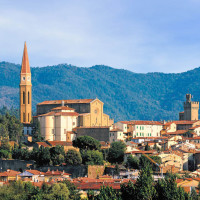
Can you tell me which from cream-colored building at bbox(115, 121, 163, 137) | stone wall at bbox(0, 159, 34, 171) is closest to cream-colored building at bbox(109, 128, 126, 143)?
cream-colored building at bbox(115, 121, 163, 137)

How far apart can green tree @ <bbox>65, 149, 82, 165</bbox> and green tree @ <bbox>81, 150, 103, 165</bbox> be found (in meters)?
0.68

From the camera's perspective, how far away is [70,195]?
5053 cm

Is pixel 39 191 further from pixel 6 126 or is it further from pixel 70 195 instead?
pixel 6 126

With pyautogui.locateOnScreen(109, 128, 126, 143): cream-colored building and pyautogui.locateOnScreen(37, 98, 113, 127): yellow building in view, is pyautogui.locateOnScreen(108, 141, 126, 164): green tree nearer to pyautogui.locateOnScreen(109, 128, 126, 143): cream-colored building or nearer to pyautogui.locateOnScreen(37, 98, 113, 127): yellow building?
pyautogui.locateOnScreen(109, 128, 126, 143): cream-colored building

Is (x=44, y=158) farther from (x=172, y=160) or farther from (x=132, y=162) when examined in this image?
(x=172, y=160)

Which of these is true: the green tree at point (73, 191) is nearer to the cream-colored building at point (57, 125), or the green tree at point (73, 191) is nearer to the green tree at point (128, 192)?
the green tree at point (128, 192)

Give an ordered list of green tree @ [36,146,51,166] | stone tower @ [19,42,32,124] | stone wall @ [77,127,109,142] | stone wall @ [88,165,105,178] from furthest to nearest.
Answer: stone tower @ [19,42,32,124], stone wall @ [77,127,109,142], green tree @ [36,146,51,166], stone wall @ [88,165,105,178]

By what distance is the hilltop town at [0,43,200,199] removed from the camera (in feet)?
206

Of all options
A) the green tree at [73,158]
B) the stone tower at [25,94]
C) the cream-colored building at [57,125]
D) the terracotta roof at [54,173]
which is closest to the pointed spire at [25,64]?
the stone tower at [25,94]

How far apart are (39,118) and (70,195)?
144 feet

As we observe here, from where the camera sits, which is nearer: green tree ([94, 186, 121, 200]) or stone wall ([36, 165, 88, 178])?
green tree ([94, 186, 121, 200])

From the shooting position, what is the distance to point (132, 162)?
69875mm

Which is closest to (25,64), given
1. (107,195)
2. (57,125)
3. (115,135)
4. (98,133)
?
(57,125)

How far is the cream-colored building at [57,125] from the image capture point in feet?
299
